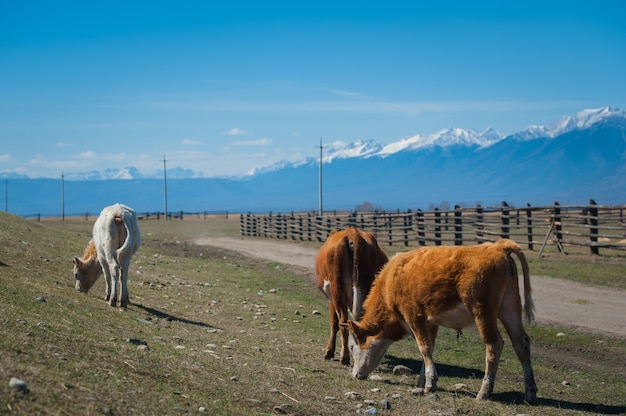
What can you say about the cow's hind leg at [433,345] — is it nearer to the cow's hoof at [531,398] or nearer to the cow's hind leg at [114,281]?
the cow's hoof at [531,398]

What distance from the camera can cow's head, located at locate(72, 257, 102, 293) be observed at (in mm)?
14008

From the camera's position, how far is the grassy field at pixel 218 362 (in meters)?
6.46

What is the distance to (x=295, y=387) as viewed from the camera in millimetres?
8125

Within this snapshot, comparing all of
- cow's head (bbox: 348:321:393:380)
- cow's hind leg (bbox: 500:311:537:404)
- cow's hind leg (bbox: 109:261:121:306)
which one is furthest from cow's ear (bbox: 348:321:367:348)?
cow's hind leg (bbox: 109:261:121:306)

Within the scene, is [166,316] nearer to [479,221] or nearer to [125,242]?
[125,242]

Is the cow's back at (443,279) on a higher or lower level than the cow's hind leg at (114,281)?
higher

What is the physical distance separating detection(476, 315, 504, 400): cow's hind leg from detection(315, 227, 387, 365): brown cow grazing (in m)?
2.47

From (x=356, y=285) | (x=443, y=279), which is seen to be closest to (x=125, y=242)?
(x=356, y=285)

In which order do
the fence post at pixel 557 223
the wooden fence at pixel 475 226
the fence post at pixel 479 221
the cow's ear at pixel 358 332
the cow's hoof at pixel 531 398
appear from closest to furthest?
1. the cow's hoof at pixel 531 398
2. the cow's ear at pixel 358 332
3. the wooden fence at pixel 475 226
4. the fence post at pixel 557 223
5. the fence post at pixel 479 221

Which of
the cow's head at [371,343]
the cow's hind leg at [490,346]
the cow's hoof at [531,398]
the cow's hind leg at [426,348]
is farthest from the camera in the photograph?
the cow's head at [371,343]

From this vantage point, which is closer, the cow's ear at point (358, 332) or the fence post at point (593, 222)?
the cow's ear at point (358, 332)

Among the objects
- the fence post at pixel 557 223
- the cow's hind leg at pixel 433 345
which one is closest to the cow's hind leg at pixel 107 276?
the cow's hind leg at pixel 433 345

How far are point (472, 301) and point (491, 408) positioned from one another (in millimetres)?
1189

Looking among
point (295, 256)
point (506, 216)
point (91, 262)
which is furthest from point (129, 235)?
point (506, 216)
